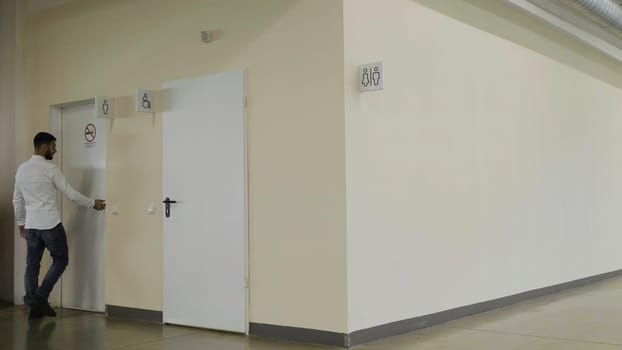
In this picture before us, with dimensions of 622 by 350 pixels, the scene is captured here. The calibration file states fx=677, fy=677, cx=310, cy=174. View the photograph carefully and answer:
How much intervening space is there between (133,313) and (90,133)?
74.3 inches

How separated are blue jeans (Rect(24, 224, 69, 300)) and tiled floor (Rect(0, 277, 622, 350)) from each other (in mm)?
297

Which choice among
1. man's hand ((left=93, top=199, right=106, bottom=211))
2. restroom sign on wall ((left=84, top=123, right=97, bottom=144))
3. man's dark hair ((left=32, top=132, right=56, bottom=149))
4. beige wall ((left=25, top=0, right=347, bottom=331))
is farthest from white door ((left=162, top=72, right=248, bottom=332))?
man's dark hair ((left=32, top=132, right=56, bottom=149))

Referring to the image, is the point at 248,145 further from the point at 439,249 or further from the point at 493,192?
the point at 493,192

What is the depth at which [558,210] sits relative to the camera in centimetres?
770

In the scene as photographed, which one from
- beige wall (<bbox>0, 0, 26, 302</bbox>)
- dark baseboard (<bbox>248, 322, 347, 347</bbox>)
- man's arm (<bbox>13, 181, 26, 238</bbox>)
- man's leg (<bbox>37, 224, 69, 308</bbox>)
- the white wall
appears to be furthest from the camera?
beige wall (<bbox>0, 0, 26, 302</bbox>)

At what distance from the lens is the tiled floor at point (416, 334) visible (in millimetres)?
4809

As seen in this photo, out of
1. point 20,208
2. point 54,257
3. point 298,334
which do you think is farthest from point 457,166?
A: point 20,208

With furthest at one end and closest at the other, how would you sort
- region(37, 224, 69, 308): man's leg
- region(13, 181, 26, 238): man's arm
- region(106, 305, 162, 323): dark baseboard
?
region(13, 181, 26, 238): man's arm → region(37, 224, 69, 308): man's leg → region(106, 305, 162, 323): dark baseboard

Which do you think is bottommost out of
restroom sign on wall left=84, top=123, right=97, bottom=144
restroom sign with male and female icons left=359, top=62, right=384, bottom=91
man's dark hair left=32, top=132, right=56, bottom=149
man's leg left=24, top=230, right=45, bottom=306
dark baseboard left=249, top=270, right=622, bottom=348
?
dark baseboard left=249, top=270, right=622, bottom=348

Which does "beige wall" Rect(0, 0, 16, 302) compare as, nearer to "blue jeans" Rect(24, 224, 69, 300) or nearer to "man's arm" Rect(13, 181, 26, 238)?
"man's arm" Rect(13, 181, 26, 238)

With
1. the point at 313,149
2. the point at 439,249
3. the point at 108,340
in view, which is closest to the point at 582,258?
the point at 439,249

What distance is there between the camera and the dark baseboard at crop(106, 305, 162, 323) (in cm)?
591

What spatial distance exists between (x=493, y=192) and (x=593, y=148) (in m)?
2.95

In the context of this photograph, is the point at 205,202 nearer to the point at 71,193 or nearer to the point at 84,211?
the point at 71,193
